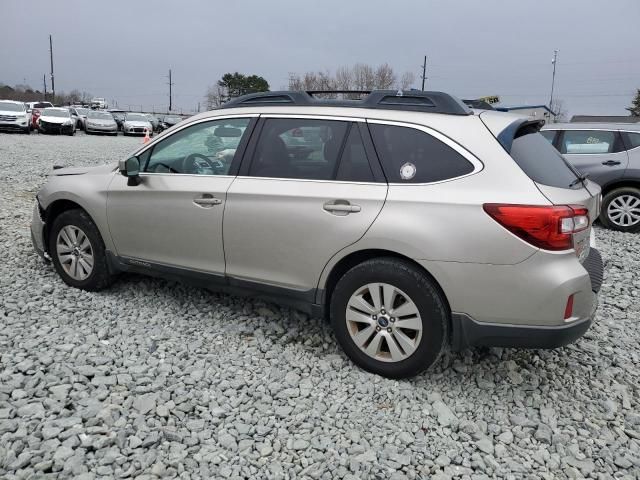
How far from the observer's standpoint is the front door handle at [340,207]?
325cm

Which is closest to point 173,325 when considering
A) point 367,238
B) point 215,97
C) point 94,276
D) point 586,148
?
point 94,276

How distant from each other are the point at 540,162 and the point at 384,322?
4.35ft

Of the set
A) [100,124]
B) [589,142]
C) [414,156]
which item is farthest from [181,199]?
[100,124]

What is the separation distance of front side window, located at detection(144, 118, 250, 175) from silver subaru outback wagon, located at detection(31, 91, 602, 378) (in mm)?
12

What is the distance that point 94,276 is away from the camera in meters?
4.51

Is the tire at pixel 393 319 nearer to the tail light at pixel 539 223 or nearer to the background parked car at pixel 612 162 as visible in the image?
the tail light at pixel 539 223

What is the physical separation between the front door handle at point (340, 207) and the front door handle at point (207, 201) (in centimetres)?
85

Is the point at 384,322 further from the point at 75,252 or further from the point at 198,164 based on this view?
the point at 75,252

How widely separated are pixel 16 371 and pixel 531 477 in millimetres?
2938

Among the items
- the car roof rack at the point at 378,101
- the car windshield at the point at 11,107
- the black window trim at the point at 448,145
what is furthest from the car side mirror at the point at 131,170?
the car windshield at the point at 11,107

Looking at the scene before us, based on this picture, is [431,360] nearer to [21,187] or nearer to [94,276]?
[94,276]

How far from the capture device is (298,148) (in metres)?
3.65

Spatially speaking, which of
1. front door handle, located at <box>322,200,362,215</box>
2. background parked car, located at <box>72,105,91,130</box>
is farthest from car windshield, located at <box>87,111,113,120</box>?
front door handle, located at <box>322,200,362,215</box>

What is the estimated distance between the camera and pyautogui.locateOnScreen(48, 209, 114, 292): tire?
4473 mm
